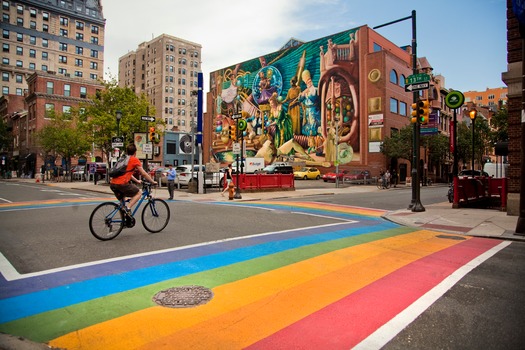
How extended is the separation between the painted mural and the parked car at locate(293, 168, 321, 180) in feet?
7.46

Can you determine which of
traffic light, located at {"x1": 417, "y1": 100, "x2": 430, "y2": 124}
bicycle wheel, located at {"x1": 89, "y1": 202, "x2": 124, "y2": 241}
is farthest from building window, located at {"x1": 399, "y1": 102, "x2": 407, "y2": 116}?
bicycle wheel, located at {"x1": 89, "y1": 202, "x2": 124, "y2": 241}

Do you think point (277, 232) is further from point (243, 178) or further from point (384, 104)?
point (384, 104)

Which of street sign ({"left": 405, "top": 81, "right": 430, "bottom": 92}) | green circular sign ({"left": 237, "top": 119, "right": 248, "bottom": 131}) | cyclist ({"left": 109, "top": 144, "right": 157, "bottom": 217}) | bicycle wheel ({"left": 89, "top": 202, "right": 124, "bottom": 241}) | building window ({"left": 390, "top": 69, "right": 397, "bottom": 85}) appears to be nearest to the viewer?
bicycle wheel ({"left": 89, "top": 202, "right": 124, "bottom": 241})

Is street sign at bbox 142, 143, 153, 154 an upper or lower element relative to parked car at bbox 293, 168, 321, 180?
upper

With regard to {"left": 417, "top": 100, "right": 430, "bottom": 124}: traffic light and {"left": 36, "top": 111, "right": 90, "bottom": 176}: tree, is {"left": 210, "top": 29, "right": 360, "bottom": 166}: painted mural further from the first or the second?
{"left": 417, "top": 100, "right": 430, "bottom": 124}: traffic light

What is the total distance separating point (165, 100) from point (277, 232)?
9330 centimetres

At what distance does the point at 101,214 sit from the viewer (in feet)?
23.4

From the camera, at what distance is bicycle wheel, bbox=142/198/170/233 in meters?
7.98

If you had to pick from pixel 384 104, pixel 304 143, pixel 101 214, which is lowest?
pixel 101 214

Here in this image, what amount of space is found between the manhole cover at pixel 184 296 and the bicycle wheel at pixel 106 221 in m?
3.47

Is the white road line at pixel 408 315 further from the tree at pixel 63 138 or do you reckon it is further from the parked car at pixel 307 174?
the tree at pixel 63 138

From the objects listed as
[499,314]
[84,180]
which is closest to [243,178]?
[499,314]

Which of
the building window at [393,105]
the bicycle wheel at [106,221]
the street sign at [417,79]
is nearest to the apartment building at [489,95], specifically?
the building window at [393,105]

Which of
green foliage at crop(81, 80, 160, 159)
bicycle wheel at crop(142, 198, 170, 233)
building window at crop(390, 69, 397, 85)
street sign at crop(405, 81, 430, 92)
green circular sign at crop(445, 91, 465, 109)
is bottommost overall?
bicycle wheel at crop(142, 198, 170, 233)
